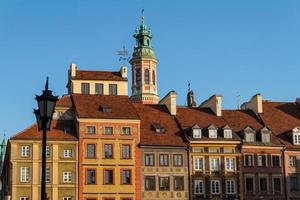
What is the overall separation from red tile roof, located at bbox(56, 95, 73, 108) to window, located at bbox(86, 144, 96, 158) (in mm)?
5646

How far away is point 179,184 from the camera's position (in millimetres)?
65312

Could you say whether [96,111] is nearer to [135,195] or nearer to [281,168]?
[135,195]

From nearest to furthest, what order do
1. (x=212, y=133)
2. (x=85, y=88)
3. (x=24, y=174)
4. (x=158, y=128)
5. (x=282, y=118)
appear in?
(x=24, y=174) → (x=158, y=128) → (x=212, y=133) → (x=85, y=88) → (x=282, y=118)

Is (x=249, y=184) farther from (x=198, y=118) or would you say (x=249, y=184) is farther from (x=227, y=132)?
(x=198, y=118)

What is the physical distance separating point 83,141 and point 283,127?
79.8 feet

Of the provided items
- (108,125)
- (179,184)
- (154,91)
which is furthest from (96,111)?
(154,91)

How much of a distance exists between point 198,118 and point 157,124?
5466 millimetres

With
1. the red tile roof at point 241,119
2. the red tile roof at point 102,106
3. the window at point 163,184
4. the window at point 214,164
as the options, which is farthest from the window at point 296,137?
the red tile roof at point 102,106

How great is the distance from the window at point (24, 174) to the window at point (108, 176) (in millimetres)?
7816

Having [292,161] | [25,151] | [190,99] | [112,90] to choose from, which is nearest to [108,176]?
[25,151]

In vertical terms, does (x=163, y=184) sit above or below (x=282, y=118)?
below

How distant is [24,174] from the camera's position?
61.8m

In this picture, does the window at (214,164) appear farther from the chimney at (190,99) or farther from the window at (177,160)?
the chimney at (190,99)

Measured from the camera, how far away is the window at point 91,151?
6350cm
